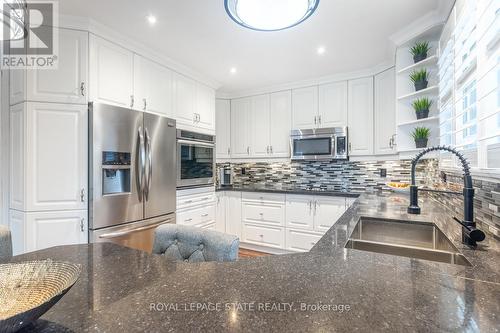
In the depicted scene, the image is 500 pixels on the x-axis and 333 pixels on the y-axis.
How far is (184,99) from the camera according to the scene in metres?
2.97

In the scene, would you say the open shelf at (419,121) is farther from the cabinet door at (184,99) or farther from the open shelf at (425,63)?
the cabinet door at (184,99)

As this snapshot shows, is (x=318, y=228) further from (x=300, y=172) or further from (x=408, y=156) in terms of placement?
(x=408, y=156)

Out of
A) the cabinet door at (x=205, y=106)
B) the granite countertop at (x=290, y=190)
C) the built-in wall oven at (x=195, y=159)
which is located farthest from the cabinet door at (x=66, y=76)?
the granite countertop at (x=290, y=190)

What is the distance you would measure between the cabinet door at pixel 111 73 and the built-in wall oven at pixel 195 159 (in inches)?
27.9

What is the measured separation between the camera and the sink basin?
980 millimetres

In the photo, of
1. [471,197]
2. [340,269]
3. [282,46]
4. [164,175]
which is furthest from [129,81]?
[471,197]

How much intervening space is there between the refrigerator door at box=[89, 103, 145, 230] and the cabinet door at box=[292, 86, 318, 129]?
2.11 meters

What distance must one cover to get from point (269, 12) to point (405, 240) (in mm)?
1525

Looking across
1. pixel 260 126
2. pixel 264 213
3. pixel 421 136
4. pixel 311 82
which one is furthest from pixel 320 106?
pixel 264 213

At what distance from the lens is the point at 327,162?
351 centimetres

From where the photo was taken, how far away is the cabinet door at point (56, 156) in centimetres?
189

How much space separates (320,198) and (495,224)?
2048 millimetres

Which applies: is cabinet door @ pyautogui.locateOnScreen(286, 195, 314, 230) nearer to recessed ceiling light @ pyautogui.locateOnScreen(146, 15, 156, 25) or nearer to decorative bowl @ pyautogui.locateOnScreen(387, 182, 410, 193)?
decorative bowl @ pyautogui.locateOnScreen(387, 182, 410, 193)

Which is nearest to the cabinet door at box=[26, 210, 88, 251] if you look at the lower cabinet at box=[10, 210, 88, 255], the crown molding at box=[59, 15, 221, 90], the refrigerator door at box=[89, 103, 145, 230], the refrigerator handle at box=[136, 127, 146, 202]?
the lower cabinet at box=[10, 210, 88, 255]
